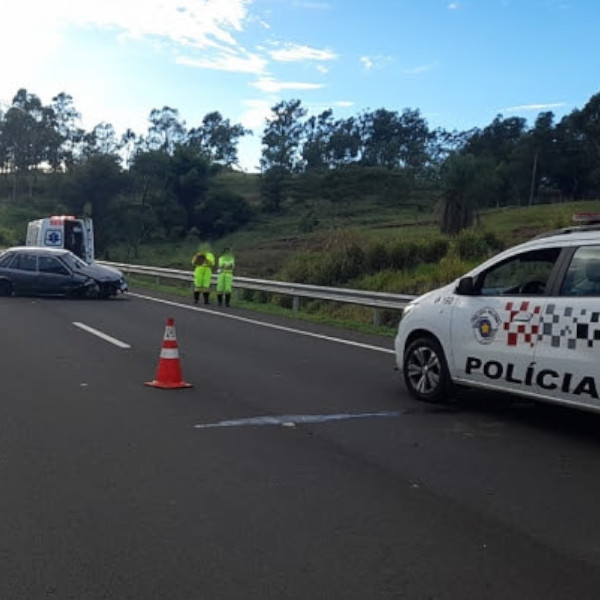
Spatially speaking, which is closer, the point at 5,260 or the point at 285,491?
the point at 285,491

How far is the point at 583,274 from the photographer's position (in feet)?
22.5

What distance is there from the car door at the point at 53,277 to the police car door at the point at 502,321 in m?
15.9

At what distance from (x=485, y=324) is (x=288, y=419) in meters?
2.05

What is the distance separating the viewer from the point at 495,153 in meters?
109

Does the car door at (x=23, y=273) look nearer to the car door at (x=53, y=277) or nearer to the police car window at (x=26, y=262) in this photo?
the police car window at (x=26, y=262)

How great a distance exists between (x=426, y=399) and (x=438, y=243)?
18.2m

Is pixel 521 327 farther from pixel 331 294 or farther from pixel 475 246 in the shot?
pixel 475 246

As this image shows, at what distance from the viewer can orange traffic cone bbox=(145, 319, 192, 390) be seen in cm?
897

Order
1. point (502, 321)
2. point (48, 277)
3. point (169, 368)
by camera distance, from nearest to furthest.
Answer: point (502, 321) < point (169, 368) < point (48, 277)

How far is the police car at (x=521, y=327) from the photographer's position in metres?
6.70

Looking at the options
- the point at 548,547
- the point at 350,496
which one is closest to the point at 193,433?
the point at 350,496

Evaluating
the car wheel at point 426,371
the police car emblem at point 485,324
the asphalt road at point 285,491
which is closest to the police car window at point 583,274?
the police car emblem at point 485,324

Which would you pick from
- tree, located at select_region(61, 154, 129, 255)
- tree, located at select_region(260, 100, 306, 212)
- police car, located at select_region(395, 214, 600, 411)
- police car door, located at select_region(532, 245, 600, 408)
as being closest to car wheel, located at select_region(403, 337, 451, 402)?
police car, located at select_region(395, 214, 600, 411)

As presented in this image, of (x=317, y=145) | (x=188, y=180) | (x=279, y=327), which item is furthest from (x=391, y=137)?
(x=279, y=327)
